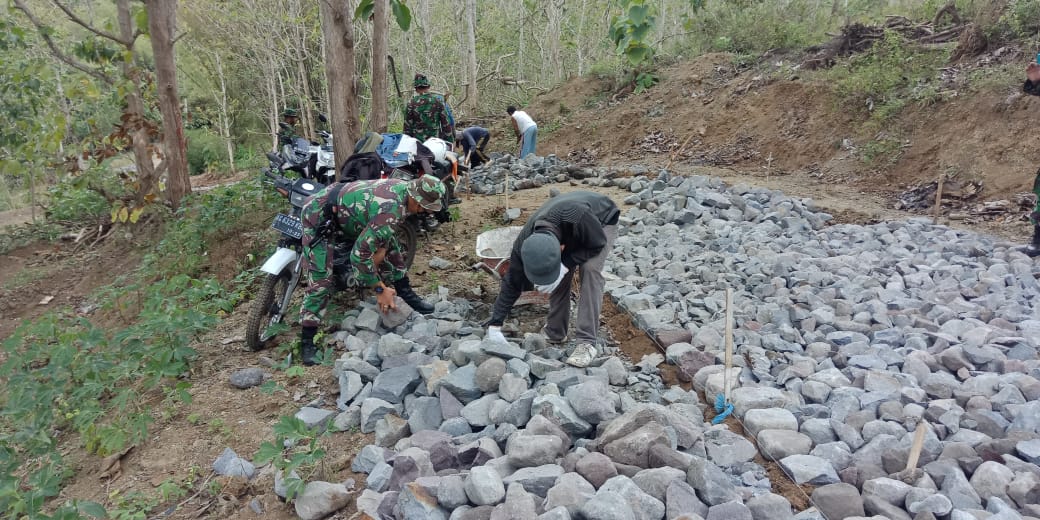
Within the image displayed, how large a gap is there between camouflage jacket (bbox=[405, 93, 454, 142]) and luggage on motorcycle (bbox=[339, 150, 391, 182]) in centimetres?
235

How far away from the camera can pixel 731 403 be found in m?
3.05

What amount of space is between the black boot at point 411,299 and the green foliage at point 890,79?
7495 millimetres

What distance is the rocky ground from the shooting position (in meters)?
2.34

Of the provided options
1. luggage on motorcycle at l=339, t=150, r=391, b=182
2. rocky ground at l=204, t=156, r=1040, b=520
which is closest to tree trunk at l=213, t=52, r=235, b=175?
luggage on motorcycle at l=339, t=150, r=391, b=182

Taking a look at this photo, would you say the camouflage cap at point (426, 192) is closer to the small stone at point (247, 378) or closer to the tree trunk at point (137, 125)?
the small stone at point (247, 378)

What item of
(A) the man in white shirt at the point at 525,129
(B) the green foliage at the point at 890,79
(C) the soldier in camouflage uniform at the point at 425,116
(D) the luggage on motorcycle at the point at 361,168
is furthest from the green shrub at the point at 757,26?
(D) the luggage on motorcycle at the point at 361,168

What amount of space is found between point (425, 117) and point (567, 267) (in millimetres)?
4379

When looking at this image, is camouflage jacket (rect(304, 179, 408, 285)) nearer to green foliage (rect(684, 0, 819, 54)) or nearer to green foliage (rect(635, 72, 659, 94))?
green foliage (rect(684, 0, 819, 54))

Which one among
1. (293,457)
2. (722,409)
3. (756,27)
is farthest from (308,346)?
(756,27)

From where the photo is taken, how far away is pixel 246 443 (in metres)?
3.02

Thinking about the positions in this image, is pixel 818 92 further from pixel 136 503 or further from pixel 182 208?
pixel 136 503

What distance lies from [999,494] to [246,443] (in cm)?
324

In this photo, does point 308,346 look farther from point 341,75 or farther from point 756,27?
point 756,27

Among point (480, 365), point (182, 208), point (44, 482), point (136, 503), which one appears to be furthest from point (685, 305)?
point (182, 208)
